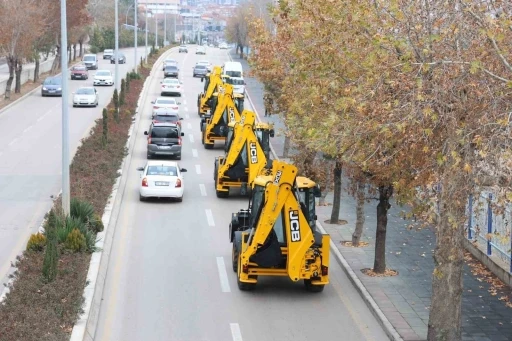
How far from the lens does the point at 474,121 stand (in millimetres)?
11648

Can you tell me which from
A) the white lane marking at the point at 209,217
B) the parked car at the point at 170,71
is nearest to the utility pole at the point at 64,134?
the white lane marking at the point at 209,217

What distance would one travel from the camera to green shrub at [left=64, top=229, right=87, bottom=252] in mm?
20000

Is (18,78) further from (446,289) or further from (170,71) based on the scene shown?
(446,289)

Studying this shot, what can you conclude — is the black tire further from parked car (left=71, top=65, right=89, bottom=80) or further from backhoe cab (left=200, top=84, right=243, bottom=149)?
parked car (left=71, top=65, right=89, bottom=80)

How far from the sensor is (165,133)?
36.8 meters

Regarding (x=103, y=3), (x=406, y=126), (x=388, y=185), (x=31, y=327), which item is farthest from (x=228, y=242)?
(x=103, y=3)

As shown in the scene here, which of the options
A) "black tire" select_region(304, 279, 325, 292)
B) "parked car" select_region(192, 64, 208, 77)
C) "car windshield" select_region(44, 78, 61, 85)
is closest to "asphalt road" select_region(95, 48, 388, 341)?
"black tire" select_region(304, 279, 325, 292)

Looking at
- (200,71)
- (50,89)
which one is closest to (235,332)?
(50,89)

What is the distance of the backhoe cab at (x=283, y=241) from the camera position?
57.2ft

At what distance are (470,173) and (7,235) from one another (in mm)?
Answer: 15384

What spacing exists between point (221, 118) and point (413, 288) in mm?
22114

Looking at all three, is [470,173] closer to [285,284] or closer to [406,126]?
[406,126]

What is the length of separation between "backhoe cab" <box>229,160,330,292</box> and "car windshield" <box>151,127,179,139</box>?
18516 mm

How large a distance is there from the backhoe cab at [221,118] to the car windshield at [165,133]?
2.70 metres
